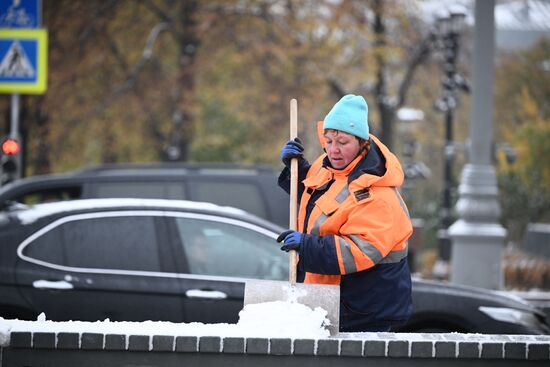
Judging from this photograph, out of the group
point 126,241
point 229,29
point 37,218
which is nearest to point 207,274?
point 126,241

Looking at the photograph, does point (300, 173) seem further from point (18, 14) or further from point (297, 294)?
point (18, 14)

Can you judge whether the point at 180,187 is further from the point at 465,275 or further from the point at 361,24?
the point at 361,24

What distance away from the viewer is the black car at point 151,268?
7.12 meters

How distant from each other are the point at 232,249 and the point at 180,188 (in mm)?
3671

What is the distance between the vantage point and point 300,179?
528 cm

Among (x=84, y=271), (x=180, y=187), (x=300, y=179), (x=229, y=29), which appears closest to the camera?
(x=300, y=179)

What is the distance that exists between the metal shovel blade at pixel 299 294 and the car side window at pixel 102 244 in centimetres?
294

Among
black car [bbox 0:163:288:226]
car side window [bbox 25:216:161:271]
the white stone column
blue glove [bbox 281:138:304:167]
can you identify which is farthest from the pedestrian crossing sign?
blue glove [bbox 281:138:304:167]

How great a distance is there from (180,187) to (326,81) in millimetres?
15672

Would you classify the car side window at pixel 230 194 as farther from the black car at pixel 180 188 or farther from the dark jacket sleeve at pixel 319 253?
the dark jacket sleeve at pixel 319 253

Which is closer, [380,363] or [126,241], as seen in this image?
[380,363]

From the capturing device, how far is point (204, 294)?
7195 mm

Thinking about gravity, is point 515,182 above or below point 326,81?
below

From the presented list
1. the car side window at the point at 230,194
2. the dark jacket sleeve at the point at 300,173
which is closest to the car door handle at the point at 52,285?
the dark jacket sleeve at the point at 300,173
